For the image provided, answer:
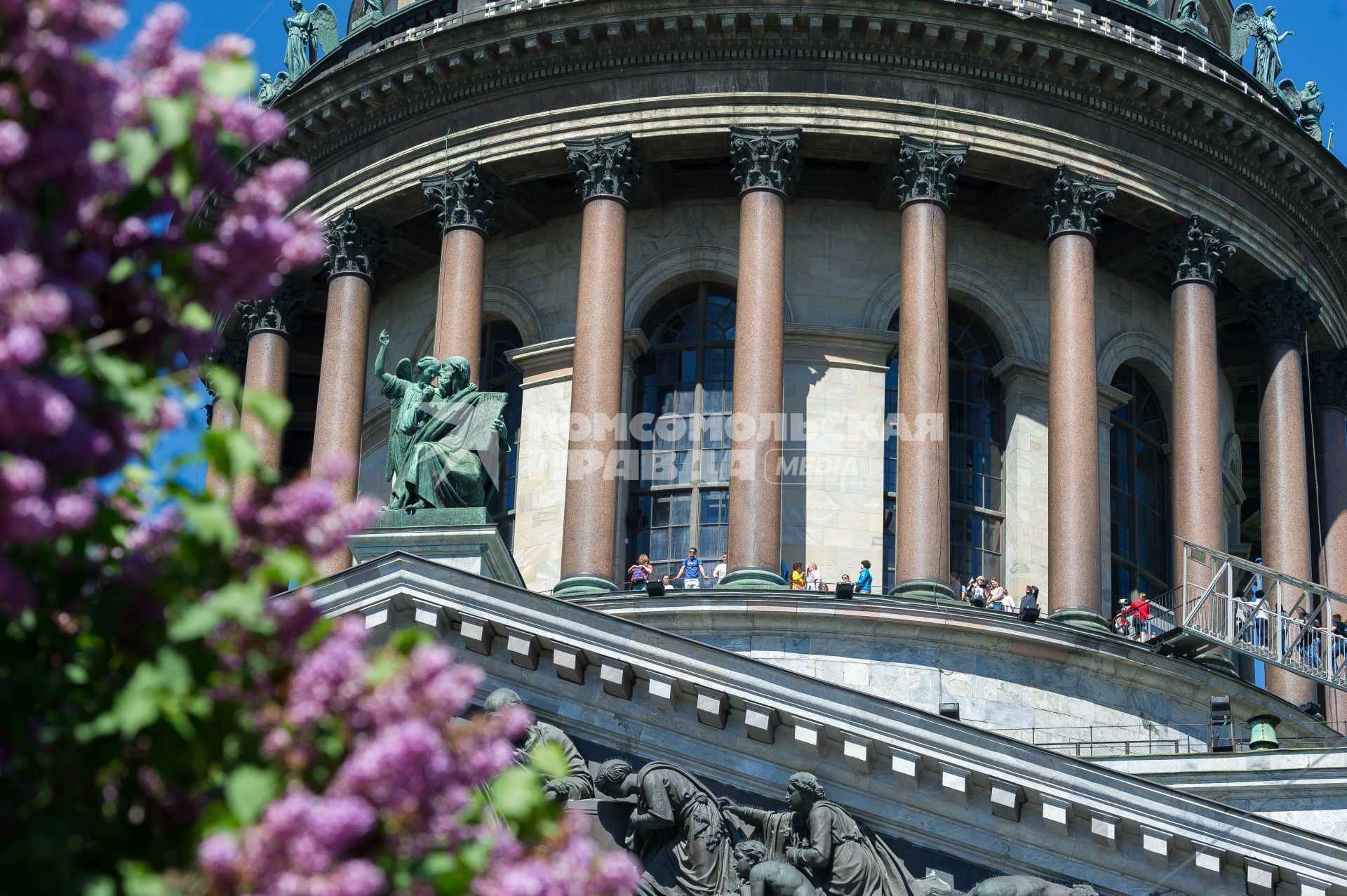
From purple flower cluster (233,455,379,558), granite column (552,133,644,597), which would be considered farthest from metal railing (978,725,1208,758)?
purple flower cluster (233,455,379,558)

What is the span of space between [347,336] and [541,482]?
13.4 feet

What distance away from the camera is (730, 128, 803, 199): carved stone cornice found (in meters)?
39.5

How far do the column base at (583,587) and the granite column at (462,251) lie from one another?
4052 millimetres

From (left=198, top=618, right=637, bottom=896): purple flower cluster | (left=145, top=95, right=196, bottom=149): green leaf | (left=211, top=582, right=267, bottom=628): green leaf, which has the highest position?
(left=145, top=95, right=196, bottom=149): green leaf

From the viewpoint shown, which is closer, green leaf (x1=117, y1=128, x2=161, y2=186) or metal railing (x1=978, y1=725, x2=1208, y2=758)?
green leaf (x1=117, y1=128, x2=161, y2=186)

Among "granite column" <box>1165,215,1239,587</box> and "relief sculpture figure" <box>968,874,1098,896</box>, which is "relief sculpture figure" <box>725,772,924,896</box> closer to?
"relief sculpture figure" <box>968,874,1098,896</box>

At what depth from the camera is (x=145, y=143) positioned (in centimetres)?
1107

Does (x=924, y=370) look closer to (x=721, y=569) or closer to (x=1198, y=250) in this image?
(x=721, y=569)

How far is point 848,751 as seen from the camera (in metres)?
24.6

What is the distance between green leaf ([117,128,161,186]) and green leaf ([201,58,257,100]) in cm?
34

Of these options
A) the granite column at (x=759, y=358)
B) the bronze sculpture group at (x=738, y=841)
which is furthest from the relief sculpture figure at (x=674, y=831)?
the granite column at (x=759, y=358)

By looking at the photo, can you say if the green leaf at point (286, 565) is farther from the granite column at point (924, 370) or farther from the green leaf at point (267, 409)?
the granite column at point (924, 370)

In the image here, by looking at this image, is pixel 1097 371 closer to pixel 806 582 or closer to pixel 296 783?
pixel 806 582

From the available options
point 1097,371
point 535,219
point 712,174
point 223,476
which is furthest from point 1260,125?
point 223,476
